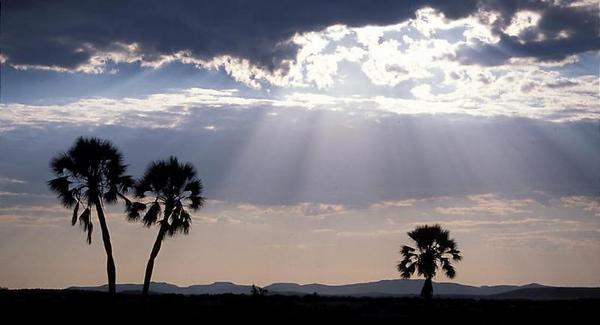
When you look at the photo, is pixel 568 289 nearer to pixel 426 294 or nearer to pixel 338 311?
pixel 426 294

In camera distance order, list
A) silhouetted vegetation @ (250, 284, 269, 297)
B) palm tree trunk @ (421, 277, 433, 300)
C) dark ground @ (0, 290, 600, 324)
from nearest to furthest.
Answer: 1. dark ground @ (0, 290, 600, 324)
2. silhouetted vegetation @ (250, 284, 269, 297)
3. palm tree trunk @ (421, 277, 433, 300)

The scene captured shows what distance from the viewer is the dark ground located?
42594 mm

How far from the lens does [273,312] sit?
4506 cm

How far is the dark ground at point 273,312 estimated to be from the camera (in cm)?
4259

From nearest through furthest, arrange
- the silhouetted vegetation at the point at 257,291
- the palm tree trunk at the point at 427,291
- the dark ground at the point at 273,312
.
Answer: the dark ground at the point at 273,312 < the silhouetted vegetation at the point at 257,291 < the palm tree trunk at the point at 427,291

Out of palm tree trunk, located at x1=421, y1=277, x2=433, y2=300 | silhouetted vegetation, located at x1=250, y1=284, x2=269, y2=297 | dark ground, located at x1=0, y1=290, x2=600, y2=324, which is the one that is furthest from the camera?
→ palm tree trunk, located at x1=421, y1=277, x2=433, y2=300

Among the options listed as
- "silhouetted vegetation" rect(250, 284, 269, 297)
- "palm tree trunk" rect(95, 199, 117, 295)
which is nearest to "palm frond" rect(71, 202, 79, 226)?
"palm tree trunk" rect(95, 199, 117, 295)

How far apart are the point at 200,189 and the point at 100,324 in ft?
83.0

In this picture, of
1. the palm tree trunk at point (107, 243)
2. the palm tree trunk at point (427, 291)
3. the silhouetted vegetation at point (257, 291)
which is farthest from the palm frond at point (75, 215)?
the palm tree trunk at point (427, 291)

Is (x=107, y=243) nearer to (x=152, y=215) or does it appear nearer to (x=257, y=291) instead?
(x=152, y=215)

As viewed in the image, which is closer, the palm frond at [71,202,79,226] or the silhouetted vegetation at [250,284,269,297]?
the silhouetted vegetation at [250,284,269,297]

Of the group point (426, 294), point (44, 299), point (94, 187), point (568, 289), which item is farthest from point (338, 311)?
point (568, 289)

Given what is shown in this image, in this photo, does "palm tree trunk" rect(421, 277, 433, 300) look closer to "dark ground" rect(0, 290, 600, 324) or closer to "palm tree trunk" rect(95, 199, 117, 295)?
"dark ground" rect(0, 290, 600, 324)

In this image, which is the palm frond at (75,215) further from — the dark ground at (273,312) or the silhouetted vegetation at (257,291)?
the silhouetted vegetation at (257,291)
